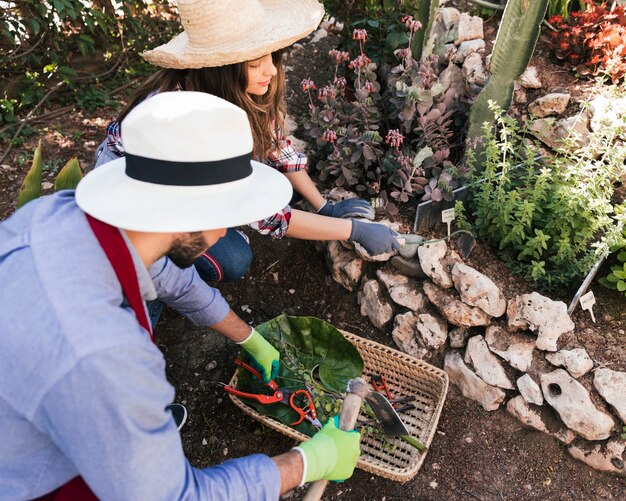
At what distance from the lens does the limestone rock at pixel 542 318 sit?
2.05 meters

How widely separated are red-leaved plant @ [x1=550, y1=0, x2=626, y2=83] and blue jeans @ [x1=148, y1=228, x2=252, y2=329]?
5.51 feet

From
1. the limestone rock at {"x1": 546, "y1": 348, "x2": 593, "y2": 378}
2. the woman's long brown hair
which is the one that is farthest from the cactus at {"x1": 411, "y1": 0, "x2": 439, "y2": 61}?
the limestone rock at {"x1": 546, "y1": 348, "x2": 593, "y2": 378}

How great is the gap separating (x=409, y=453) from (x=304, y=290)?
906 millimetres

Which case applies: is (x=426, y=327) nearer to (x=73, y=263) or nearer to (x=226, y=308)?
(x=226, y=308)

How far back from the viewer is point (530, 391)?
204cm

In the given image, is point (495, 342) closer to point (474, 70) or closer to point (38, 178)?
point (474, 70)

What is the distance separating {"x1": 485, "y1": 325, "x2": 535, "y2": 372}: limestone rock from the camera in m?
2.08

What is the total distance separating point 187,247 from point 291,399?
3.18 feet

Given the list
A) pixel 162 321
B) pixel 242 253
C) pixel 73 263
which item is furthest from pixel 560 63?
pixel 73 263

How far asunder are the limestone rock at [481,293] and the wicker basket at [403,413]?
11.6 inches

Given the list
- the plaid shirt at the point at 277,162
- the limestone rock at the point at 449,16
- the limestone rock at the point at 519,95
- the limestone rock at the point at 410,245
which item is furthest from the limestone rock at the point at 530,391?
the limestone rock at the point at 449,16

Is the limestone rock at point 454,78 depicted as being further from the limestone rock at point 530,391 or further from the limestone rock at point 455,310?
the limestone rock at point 530,391

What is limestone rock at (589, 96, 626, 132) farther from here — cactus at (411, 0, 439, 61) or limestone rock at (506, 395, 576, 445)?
limestone rock at (506, 395, 576, 445)

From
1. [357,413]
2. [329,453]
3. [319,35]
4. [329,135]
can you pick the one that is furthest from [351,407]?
[319,35]
